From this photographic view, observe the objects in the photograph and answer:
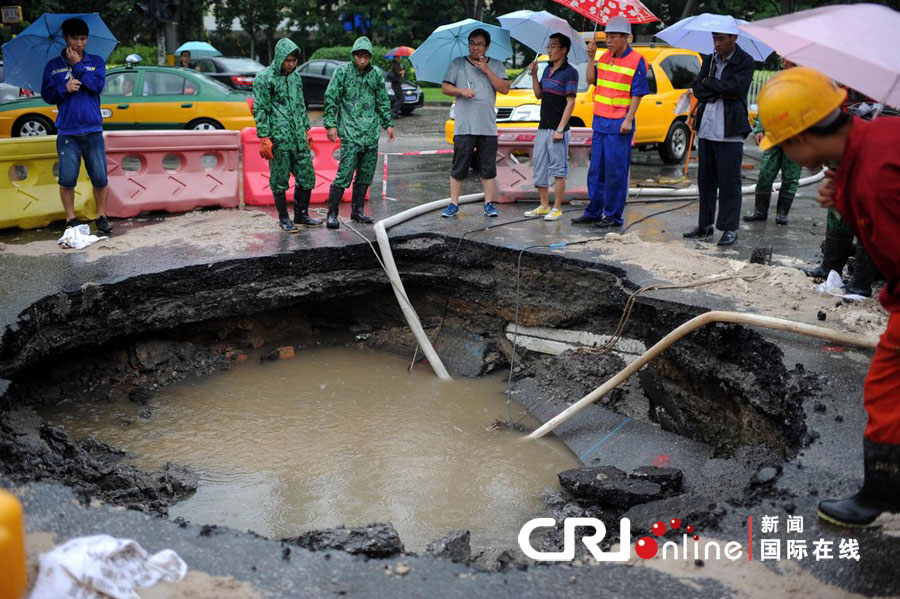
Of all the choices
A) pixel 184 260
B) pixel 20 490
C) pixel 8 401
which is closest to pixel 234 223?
pixel 184 260

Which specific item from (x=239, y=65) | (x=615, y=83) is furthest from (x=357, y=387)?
(x=239, y=65)

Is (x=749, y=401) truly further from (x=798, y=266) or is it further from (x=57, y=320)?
(x=57, y=320)

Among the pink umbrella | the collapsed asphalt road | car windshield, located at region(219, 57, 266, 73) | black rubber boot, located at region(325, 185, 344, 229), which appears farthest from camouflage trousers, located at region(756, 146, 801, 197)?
car windshield, located at region(219, 57, 266, 73)

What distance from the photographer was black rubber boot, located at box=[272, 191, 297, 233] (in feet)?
27.2

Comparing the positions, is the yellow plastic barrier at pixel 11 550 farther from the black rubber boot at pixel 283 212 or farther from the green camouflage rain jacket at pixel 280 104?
the black rubber boot at pixel 283 212

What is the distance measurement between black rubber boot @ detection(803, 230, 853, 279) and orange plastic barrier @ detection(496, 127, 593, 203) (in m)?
4.07

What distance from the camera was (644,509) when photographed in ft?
16.1

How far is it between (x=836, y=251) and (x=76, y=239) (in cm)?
670

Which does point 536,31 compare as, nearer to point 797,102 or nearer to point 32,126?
point 797,102

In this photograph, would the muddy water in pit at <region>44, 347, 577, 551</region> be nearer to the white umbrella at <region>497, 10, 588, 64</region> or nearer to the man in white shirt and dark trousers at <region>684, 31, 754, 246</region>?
the man in white shirt and dark trousers at <region>684, 31, 754, 246</region>

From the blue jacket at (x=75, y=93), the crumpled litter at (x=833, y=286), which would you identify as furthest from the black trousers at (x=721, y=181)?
the blue jacket at (x=75, y=93)

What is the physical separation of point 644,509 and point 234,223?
18.4ft

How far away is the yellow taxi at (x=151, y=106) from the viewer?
14.0 meters

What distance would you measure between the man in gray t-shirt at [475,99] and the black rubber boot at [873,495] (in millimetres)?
5914
